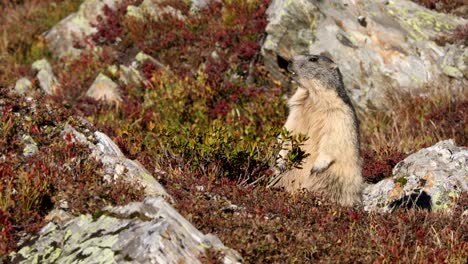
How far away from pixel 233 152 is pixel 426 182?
325 cm

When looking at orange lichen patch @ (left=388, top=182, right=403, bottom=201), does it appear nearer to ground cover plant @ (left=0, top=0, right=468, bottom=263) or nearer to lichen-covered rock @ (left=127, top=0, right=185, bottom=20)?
ground cover plant @ (left=0, top=0, right=468, bottom=263)

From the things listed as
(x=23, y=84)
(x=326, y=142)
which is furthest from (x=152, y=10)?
(x=326, y=142)

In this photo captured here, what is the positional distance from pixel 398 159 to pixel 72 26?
9968 millimetres

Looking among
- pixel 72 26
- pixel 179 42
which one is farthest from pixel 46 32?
pixel 179 42

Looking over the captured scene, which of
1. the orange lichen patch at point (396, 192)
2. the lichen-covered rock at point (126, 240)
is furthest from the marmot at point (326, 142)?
the lichen-covered rock at point (126, 240)

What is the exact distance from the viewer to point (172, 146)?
801 cm

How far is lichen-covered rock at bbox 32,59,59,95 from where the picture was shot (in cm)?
1476

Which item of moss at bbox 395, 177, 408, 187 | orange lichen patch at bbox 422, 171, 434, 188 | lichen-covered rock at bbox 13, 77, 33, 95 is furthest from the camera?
lichen-covered rock at bbox 13, 77, 33, 95

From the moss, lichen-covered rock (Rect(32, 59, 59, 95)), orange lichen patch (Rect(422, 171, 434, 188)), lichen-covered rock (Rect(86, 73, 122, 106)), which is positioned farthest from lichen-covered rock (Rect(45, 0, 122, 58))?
orange lichen patch (Rect(422, 171, 434, 188))

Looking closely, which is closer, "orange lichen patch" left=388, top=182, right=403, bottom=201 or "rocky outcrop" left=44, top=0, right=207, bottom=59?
"orange lichen patch" left=388, top=182, right=403, bottom=201

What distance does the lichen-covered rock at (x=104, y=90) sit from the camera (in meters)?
13.8

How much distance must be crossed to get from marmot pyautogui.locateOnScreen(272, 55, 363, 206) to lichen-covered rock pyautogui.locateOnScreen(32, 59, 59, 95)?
25.3ft

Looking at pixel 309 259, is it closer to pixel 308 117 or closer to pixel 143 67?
pixel 308 117

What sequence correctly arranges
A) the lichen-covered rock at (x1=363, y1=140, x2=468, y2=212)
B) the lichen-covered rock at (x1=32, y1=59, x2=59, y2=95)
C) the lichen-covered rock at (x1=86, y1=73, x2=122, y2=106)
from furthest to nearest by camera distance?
the lichen-covered rock at (x1=32, y1=59, x2=59, y2=95) < the lichen-covered rock at (x1=86, y1=73, x2=122, y2=106) < the lichen-covered rock at (x1=363, y1=140, x2=468, y2=212)
